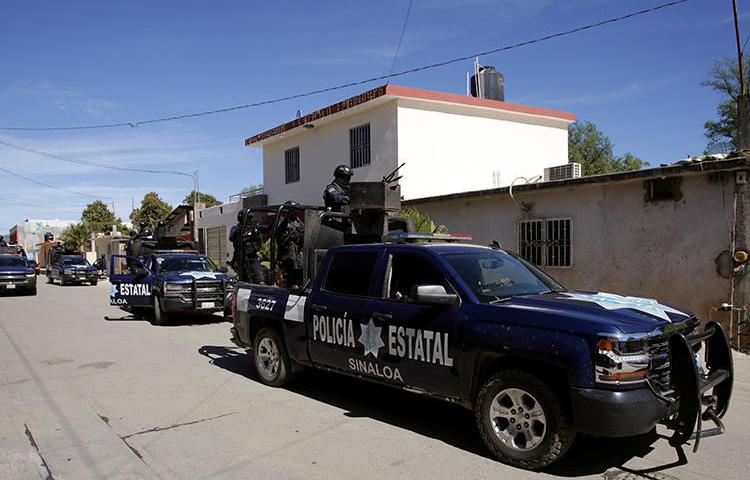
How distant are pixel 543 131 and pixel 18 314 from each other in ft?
58.8

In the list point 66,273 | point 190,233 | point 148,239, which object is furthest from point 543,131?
point 66,273

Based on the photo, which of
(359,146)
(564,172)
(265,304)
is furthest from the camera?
(359,146)

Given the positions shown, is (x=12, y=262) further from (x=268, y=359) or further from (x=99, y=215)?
(x=99, y=215)

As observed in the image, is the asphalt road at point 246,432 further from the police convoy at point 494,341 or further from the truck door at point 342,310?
the truck door at point 342,310

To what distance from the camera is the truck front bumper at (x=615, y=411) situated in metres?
3.89

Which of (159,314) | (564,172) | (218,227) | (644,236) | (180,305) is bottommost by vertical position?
(159,314)

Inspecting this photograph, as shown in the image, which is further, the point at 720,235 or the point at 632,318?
the point at 720,235

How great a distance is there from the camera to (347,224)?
7949 mm

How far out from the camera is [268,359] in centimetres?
705

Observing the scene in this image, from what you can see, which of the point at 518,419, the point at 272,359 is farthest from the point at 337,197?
the point at 518,419

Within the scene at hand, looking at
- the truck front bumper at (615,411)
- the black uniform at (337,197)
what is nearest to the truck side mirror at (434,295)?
the truck front bumper at (615,411)

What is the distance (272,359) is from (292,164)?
17280mm

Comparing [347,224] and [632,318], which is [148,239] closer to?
[347,224]

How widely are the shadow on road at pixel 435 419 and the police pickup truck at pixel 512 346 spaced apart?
1.37ft
